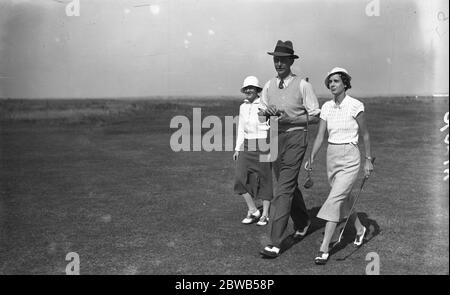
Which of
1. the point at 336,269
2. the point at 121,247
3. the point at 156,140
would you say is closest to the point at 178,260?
the point at 121,247

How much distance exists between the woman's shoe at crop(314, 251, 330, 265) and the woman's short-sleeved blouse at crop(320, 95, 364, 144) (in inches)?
45.0

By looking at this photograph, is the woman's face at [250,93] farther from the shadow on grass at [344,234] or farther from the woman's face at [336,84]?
the shadow on grass at [344,234]

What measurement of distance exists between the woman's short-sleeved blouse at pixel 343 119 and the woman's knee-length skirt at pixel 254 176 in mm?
1504

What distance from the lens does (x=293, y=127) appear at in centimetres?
523

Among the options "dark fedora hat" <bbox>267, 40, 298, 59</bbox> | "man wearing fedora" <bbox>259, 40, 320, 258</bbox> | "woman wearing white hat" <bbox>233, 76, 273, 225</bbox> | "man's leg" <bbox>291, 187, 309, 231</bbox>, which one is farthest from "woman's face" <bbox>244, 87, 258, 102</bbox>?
"man's leg" <bbox>291, 187, 309, 231</bbox>

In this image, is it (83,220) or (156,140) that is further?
(156,140)

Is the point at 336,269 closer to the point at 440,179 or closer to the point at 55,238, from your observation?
the point at 55,238

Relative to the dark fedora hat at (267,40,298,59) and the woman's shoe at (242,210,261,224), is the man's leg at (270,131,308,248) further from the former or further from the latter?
the woman's shoe at (242,210,261,224)

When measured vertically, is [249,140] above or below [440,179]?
above

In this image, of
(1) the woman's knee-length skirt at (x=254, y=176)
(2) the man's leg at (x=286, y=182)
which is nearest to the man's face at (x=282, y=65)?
(2) the man's leg at (x=286, y=182)

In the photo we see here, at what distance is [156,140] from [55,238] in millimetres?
12009

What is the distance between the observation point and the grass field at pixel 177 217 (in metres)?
4.91

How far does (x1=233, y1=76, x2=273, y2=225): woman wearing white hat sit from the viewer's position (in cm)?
627

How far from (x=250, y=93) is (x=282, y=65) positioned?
3.82 ft
